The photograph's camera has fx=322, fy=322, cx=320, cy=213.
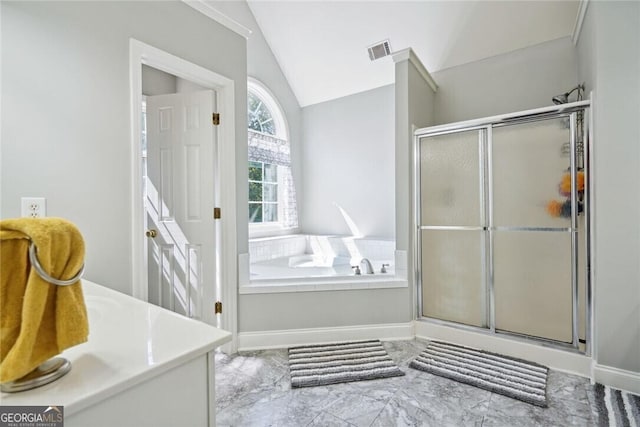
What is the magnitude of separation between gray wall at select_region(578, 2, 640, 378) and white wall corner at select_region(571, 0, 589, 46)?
1.28 ft

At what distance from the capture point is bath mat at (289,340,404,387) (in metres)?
2.04

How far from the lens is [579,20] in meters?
2.44

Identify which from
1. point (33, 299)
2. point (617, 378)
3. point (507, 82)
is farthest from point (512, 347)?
point (33, 299)

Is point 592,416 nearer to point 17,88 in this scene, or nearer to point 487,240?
point 487,240

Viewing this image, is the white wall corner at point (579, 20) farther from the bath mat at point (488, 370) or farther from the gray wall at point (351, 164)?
the bath mat at point (488, 370)

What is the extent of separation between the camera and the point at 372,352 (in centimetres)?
240

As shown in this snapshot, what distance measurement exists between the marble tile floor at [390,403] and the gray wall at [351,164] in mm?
2197

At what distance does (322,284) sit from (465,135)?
166 centimetres

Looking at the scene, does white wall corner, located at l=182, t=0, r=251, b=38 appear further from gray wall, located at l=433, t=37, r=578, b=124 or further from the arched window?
gray wall, located at l=433, t=37, r=578, b=124

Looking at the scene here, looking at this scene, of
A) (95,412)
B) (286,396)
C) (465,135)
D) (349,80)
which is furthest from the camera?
(349,80)

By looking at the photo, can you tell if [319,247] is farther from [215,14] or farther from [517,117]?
[215,14]

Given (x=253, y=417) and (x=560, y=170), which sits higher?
(x=560, y=170)

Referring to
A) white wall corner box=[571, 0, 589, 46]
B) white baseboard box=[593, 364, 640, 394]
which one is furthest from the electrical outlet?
white wall corner box=[571, 0, 589, 46]

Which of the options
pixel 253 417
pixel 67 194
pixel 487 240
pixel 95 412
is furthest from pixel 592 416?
pixel 67 194
